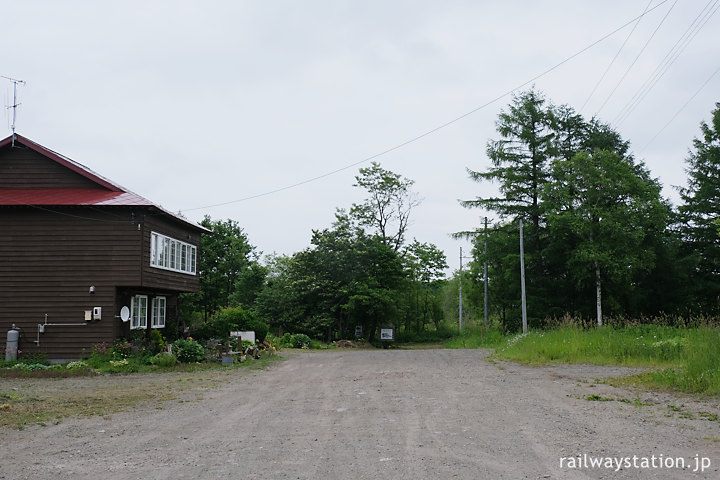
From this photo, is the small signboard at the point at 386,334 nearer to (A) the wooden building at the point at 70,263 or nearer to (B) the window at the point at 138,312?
(B) the window at the point at 138,312

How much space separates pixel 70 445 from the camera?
24.3 feet

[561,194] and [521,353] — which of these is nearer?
[521,353]

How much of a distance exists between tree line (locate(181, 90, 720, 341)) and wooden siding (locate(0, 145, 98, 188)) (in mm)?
14712

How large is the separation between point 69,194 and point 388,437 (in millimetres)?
16966

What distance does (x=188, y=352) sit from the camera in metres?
19.5

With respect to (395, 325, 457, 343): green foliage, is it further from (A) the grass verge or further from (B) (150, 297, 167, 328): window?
(A) the grass verge

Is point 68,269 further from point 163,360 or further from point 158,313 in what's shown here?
point 158,313

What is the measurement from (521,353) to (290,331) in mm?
21176

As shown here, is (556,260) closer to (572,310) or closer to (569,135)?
(572,310)

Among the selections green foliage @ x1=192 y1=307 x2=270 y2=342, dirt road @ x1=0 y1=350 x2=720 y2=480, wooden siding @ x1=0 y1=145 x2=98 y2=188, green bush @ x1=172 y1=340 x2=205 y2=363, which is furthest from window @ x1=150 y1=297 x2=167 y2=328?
dirt road @ x1=0 y1=350 x2=720 y2=480

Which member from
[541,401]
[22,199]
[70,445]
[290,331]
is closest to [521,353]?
[541,401]

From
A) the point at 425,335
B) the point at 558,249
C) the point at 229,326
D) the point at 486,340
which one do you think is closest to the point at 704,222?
the point at 558,249

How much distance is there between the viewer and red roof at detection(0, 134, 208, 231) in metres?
19.4

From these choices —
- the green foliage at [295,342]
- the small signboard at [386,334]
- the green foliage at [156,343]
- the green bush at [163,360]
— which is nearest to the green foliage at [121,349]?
the green foliage at [156,343]
